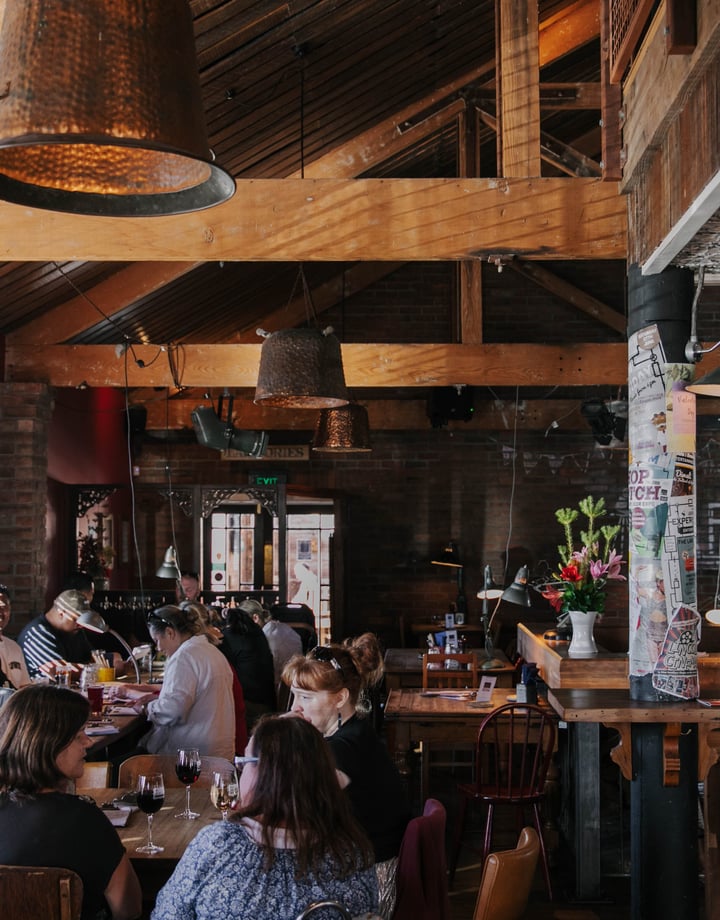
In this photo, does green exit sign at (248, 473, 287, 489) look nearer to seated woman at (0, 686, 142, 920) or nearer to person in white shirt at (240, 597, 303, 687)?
person in white shirt at (240, 597, 303, 687)

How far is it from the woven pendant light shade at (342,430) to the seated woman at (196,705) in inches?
81.4

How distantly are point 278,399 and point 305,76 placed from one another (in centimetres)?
279

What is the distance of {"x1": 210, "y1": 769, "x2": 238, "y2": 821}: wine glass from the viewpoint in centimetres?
342

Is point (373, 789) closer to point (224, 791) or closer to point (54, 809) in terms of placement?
point (224, 791)

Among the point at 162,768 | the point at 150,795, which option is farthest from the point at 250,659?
the point at 150,795

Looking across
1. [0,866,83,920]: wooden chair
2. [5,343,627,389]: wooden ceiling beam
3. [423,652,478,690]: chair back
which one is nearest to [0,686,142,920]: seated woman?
[0,866,83,920]: wooden chair

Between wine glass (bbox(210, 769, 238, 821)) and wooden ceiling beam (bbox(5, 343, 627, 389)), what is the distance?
479 cm

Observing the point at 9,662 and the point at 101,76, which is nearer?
the point at 101,76

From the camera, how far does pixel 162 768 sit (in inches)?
169

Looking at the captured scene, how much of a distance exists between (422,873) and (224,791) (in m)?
0.71

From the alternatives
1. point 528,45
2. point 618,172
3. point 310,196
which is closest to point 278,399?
point 310,196

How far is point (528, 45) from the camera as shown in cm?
512

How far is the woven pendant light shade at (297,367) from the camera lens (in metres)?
4.52

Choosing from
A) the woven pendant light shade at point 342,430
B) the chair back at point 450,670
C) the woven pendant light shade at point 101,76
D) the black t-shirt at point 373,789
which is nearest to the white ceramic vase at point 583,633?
the chair back at point 450,670
